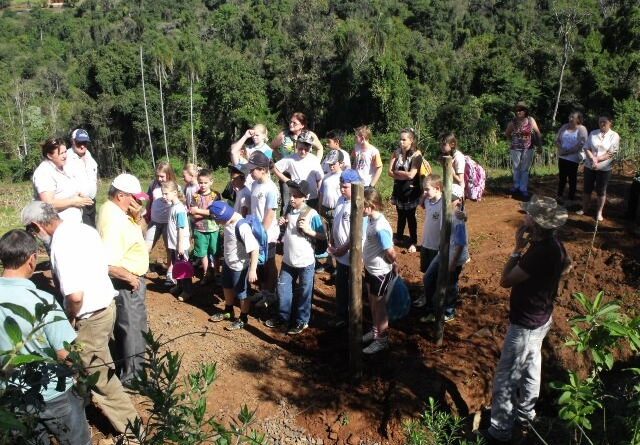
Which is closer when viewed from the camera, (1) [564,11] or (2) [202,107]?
(1) [564,11]

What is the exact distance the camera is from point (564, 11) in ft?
129

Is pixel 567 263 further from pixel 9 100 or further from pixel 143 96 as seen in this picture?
pixel 9 100

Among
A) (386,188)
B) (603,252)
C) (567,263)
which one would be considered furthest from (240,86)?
(567,263)

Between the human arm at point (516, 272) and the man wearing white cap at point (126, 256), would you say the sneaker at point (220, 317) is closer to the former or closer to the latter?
the man wearing white cap at point (126, 256)

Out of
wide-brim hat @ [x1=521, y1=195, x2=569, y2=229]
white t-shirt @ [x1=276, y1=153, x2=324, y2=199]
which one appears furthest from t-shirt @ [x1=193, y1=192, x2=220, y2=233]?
wide-brim hat @ [x1=521, y1=195, x2=569, y2=229]

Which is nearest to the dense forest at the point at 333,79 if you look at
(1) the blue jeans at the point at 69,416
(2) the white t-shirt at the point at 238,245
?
(2) the white t-shirt at the point at 238,245

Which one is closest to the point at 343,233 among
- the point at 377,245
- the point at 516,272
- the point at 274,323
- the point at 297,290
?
the point at 377,245

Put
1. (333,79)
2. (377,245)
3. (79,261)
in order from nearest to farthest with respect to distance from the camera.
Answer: (79,261), (377,245), (333,79)

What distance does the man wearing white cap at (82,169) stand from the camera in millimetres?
5406

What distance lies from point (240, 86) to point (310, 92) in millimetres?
5626

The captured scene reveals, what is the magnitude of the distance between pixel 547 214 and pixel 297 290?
8.61 ft

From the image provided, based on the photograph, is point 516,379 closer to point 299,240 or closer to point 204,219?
point 299,240

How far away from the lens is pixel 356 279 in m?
4.40

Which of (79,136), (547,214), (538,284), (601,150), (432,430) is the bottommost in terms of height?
(432,430)
